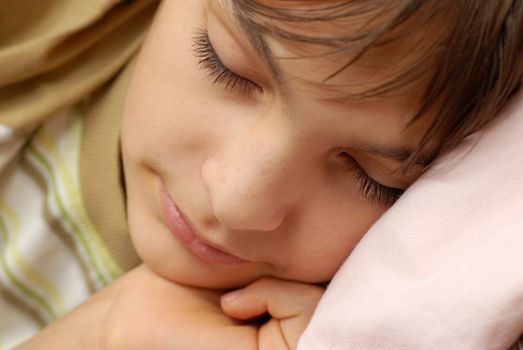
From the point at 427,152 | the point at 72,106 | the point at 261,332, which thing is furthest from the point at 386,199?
the point at 72,106

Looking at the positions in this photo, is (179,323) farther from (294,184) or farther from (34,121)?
(34,121)

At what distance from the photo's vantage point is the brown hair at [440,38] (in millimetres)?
713

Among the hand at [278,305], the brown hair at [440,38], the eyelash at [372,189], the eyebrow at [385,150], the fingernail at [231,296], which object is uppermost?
the brown hair at [440,38]

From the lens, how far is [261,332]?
104 centimetres

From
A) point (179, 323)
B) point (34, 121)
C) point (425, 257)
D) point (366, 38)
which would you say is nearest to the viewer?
point (366, 38)

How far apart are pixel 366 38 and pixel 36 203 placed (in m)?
0.69

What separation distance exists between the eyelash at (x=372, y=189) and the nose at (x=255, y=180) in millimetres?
67

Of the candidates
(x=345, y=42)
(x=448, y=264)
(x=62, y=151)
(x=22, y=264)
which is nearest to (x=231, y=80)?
(x=345, y=42)

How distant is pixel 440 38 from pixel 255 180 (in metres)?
0.25

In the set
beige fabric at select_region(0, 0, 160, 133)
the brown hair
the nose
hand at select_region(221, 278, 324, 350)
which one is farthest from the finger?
beige fabric at select_region(0, 0, 160, 133)

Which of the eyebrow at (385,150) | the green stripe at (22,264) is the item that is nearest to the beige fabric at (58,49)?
the green stripe at (22,264)

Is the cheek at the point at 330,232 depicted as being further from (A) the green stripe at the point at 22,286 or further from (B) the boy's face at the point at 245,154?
(A) the green stripe at the point at 22,286

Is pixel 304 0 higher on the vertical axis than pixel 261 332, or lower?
higher

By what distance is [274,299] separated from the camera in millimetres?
1022
